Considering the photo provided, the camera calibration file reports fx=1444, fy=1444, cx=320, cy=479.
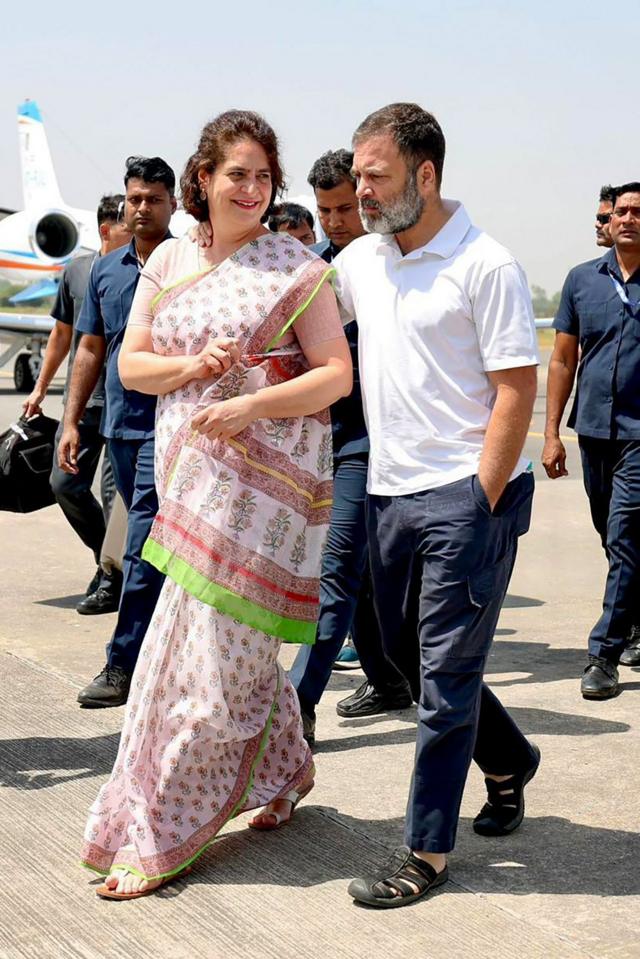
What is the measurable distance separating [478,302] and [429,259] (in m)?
0.18

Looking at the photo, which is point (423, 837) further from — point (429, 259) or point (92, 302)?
point (92, 302)

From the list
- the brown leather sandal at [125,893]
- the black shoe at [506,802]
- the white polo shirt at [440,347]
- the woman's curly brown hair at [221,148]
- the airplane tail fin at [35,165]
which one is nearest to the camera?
the white polo shirt at [440,347]

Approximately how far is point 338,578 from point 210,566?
138cm

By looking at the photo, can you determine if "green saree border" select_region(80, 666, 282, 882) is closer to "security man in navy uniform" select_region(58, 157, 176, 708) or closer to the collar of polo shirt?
the collar of polo shirt

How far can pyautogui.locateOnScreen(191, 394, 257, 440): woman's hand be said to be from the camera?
3.56 meters

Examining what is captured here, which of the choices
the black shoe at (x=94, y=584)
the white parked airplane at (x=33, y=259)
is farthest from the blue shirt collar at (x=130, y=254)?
the white parked airplane at (x=33, y=259)

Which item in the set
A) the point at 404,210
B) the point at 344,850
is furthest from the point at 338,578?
the point at 404,210

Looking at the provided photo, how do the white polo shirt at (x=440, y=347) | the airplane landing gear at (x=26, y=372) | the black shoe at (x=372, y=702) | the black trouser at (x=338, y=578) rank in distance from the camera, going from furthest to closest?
the airplane landing gear at (x=26, y=372), the black shoe at (x=372, y=702), the black trouser at (x=338, y=578), the white polo shirt at (x=440, y=347)

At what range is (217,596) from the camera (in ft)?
11.8

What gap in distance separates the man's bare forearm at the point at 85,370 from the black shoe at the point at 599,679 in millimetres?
2345

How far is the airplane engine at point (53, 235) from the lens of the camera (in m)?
27.6

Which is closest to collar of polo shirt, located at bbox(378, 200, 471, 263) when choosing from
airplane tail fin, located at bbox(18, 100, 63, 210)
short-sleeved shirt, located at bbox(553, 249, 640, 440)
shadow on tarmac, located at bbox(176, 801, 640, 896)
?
shadow on tarmac, located at bbox(176, 801, 640, 896)

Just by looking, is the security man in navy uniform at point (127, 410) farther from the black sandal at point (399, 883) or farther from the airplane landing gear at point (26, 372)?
the airplane landing gear at point (26, 372)

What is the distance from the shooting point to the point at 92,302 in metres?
5.97
